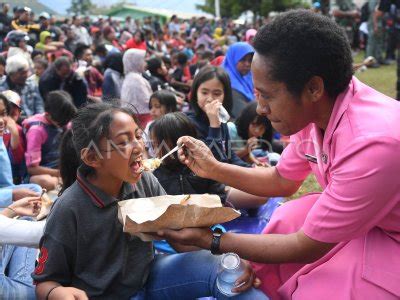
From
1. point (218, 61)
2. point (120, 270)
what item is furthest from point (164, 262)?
point (218, 61)

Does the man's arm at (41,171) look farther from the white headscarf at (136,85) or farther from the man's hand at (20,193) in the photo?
the white headscarf at (136,85)

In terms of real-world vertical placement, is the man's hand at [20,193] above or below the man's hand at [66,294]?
below

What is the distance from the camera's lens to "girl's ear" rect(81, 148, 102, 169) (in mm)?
1632

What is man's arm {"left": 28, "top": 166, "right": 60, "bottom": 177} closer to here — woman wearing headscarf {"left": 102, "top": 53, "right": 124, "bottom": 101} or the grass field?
woman wearing headscarf {"left": 102, "top": 53, "right": 124, "bottom": 101}

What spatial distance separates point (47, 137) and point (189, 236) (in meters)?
2.43

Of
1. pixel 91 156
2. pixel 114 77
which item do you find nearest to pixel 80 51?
pixel 114 77

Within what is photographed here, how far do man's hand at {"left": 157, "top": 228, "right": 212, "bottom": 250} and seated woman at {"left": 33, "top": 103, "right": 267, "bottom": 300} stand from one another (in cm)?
17

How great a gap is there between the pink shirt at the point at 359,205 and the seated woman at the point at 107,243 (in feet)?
0.93

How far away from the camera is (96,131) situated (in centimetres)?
164

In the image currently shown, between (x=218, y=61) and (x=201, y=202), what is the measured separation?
5112mm

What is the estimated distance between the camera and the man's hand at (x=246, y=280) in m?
1.52

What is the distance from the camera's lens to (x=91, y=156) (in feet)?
5.37

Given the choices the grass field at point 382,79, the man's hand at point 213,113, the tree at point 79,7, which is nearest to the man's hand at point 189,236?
the man's hand at point 213,113

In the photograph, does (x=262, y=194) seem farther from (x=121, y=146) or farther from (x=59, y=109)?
(x=59, y=109)
